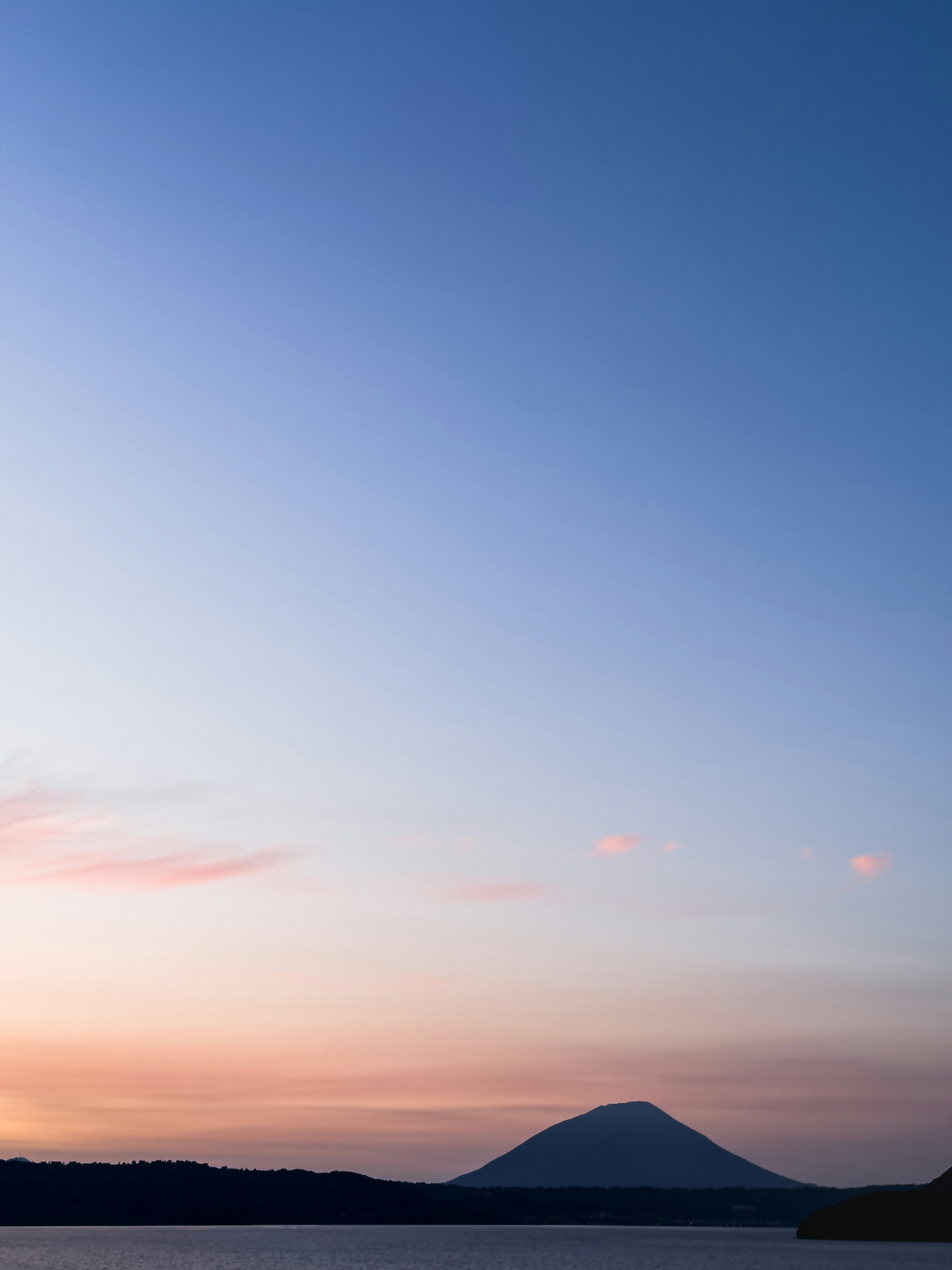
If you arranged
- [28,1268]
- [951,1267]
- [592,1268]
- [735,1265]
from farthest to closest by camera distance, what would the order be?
[735,1265] < [592,1268] < [951,1267] < [28,1268]

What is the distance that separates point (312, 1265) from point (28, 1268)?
154 ft

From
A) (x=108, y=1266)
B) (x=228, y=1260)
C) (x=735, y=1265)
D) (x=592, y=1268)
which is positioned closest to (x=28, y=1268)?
(x=108, y=1266)

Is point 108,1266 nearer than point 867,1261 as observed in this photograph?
Yes

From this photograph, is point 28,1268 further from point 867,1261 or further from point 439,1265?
point 867,1261

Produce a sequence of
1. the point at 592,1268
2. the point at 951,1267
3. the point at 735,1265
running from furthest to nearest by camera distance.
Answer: the point at 735,1265 < the point at 592,1268 < the point at 951,1267

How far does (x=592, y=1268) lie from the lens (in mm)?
181375

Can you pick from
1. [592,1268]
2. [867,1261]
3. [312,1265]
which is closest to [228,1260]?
[312,1265]

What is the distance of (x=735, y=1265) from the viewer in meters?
194

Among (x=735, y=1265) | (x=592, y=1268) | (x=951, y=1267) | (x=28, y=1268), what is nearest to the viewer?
(x=28, y=1268)

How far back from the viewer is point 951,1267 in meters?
167

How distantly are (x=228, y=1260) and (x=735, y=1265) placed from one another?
275 ft

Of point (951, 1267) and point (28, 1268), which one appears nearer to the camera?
point (28, 1268)

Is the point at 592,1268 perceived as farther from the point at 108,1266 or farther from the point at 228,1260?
the point at 108,1266

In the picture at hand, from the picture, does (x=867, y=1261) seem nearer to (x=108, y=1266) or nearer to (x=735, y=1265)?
(x=735, y=1265)
